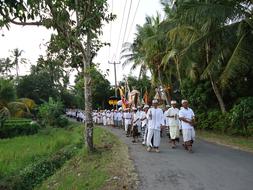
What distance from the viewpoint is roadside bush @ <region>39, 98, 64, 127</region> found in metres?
43.4

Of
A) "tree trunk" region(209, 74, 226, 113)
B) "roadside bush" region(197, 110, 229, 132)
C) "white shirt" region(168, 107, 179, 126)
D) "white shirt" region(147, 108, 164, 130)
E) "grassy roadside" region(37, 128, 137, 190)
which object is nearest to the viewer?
"grassy roadside" region(37, 128, 137, 190)

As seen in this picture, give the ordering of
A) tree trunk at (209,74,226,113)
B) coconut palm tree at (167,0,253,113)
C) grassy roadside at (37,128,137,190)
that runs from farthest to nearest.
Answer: tree trunk at (209,74,226,113)
coconut palm tree at (167,0,253,113)
grassy roadside at (37,128,137,190)

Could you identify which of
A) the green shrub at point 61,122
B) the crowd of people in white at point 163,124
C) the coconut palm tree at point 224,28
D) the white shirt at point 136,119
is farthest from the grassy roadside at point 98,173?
the green shrub at point 61,122

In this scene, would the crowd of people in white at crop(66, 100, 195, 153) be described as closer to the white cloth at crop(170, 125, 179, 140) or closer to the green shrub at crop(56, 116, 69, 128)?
the white cloth at crop(170, 125, 179, 140)

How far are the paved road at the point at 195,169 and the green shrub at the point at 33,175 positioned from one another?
3488mm

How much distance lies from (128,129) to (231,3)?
9537 mm

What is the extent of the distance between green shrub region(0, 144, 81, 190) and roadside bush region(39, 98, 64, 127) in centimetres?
2520

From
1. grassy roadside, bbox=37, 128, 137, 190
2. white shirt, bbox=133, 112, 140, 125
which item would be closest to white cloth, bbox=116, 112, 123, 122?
white shirt, bbox=133, 112, 140, 125

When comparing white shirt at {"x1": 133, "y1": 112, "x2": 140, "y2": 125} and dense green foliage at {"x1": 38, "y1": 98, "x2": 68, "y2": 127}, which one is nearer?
white shirt at {"x1": 133, "y1": 112, "x2": 140, "y2": 125}

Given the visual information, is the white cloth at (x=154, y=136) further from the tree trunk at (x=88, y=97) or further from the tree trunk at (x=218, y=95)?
the tree trunk at (x=218, y=95)

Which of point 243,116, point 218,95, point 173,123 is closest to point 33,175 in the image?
point 173,123

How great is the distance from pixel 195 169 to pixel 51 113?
1319 inches

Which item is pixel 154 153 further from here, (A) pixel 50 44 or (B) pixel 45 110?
(B) pixel 45 110

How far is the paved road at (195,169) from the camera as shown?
9.56 meters
